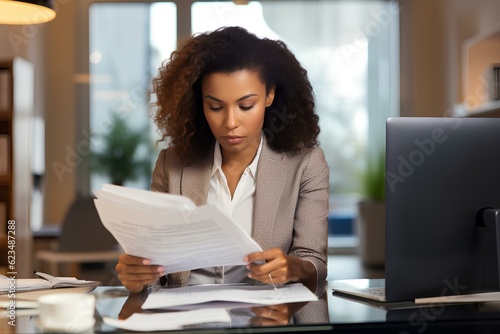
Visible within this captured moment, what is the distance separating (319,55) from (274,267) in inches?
234

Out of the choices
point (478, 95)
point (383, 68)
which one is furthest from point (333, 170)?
point (478, 95)

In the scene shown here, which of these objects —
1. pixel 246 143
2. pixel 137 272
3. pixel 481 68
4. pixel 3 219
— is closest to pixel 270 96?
pixel 246 143

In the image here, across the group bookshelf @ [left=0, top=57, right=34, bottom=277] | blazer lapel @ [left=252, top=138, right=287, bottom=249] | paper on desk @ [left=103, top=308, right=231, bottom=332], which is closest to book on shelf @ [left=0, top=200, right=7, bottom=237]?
bookshelf @ [left=0, top=57, right=34, bottom=277]

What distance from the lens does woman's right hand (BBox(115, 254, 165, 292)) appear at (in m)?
1.45

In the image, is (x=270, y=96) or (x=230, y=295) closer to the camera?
(x=230, y=295)

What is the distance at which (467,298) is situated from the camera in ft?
4.62

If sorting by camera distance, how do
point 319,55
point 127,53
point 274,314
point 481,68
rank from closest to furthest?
1. point 274,314
2. point 481,68
3. point 127,53
4. point 319,55

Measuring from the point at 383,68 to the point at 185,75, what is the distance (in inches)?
227

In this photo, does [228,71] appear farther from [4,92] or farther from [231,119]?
[4,92]

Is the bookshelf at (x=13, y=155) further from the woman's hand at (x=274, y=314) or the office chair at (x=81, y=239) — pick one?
the woman's hand at (x=274, y=314)

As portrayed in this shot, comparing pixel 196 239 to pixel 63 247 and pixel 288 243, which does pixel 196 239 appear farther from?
pixel 63 247

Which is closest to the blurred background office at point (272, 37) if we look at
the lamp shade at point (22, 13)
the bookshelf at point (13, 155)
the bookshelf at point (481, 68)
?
the bookshelf at point (481, 68)

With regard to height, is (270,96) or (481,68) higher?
(481,68)

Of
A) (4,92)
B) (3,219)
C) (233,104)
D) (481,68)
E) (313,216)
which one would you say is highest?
(481,68)
